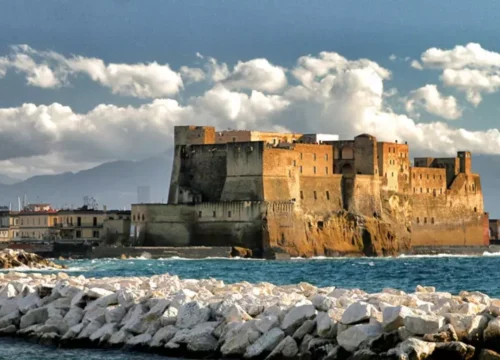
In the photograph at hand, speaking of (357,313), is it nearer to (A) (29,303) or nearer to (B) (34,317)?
(B) (34,317)

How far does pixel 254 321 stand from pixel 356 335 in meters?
2.11

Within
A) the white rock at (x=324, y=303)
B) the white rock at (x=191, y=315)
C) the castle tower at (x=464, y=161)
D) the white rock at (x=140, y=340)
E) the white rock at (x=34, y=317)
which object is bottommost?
the white rock at (x=140, y=340)

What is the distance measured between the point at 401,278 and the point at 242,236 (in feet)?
90.2

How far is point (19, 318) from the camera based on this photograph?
2169cm

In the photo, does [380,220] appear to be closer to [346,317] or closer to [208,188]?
[208,188]

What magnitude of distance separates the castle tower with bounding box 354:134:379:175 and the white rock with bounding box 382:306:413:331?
59.9 metres

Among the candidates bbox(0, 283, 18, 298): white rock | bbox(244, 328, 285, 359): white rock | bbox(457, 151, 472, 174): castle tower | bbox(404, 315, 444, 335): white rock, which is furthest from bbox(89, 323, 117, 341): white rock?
bbox(457, 151, 472, 174): castle tower

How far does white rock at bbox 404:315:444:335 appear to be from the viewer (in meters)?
15.7

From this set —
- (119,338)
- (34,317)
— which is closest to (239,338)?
(119,338)

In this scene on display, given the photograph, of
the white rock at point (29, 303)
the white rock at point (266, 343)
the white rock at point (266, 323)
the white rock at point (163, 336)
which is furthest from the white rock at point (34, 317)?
the white rock at point (266, 343)

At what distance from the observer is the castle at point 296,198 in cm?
6719

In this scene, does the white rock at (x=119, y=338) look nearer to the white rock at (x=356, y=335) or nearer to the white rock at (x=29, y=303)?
the white rock at (x=29, y=303)

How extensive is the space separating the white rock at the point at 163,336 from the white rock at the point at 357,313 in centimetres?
314

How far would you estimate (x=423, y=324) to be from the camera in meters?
15.7
